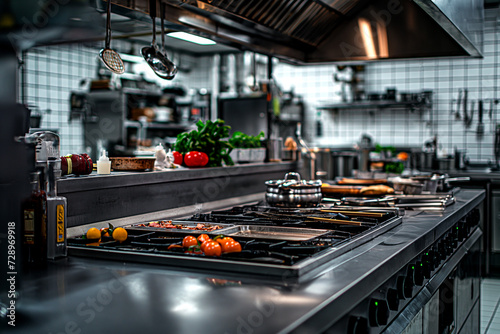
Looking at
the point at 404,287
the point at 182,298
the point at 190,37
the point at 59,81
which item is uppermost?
the point at 59,81

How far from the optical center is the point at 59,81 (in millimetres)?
7750

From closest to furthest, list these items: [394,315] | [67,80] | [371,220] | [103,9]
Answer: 1. [394,315]
2. [371,220]
3. [103,9]
4. [67,80]

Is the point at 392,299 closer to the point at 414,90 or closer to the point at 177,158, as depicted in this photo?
the point at 177,158

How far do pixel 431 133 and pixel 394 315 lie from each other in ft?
21.1

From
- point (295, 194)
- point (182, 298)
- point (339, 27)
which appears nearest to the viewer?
point (182, 298)

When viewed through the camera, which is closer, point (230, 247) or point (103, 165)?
point (230, 247)

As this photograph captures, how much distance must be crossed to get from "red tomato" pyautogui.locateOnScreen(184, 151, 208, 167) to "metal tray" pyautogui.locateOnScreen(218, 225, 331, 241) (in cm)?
109

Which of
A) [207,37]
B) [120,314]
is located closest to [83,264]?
[120,314]

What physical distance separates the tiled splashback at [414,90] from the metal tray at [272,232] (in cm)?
541

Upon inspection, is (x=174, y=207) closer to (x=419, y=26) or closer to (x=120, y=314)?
(x=120, y=314)

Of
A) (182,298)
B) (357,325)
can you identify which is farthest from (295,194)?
(182,298)

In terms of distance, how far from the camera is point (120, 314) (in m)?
1.07

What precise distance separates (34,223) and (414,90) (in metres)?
7.11

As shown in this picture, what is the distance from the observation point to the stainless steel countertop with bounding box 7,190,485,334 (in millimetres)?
1008
